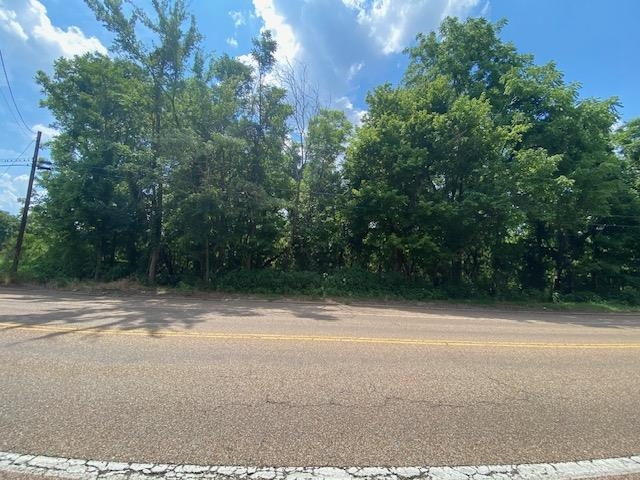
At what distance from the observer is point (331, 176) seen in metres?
20.1

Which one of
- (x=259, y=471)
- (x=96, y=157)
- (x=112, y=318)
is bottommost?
(x=259, y=471)

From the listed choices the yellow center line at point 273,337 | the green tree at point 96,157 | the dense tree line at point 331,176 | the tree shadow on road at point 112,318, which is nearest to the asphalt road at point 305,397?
the yellow center line at point 273,337

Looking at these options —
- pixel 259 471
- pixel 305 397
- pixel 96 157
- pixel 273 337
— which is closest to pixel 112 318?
pixel 273 337

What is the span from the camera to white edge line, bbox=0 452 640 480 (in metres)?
2.37

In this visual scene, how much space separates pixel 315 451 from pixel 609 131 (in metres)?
26.2

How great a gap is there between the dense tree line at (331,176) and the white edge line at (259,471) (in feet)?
43.7

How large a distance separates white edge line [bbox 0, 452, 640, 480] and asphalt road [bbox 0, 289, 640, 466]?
0.09 metres

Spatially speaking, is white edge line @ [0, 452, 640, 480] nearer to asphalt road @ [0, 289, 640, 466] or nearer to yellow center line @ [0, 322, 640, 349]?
asphalt road @ [0, 289, 640, 466]

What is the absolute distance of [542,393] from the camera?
422 centimetres

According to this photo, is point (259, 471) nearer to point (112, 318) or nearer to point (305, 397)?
point (305, 397)

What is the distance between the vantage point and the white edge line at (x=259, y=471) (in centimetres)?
237

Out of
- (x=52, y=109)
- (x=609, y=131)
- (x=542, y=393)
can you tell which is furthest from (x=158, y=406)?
(x=609, y=131)

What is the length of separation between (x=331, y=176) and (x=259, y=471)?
61.1 feet

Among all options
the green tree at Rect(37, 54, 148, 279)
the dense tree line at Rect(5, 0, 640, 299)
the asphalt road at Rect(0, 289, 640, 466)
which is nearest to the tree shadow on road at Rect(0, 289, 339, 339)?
the asphalt road at Rect(0, 289, 640, 466)
